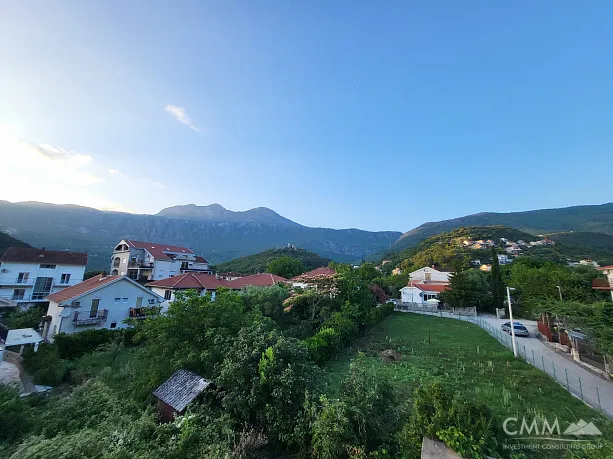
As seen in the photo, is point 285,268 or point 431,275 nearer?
point 285,268

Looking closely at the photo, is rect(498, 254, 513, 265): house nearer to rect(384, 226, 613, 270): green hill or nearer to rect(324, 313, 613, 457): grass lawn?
rect(384, 226, 613, 270): green hill

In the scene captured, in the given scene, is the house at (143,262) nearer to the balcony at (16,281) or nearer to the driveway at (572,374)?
the balcony at (16,281)

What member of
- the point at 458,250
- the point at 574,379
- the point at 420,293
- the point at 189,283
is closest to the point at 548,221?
the point at 458,250

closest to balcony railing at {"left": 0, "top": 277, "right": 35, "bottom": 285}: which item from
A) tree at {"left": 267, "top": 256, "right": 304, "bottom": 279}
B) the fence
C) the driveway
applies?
tree at {"left": 267, "top": 256, "right": 304, "bottom": 279}

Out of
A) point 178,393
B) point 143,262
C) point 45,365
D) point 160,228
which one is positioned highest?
point 160,228

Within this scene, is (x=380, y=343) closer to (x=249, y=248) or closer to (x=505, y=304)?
(x=505, y=304)

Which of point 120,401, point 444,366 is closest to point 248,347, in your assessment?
point 120,401

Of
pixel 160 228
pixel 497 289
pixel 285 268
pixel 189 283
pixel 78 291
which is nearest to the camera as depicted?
pixel 78 291

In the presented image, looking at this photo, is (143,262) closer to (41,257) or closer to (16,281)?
(41,257)
